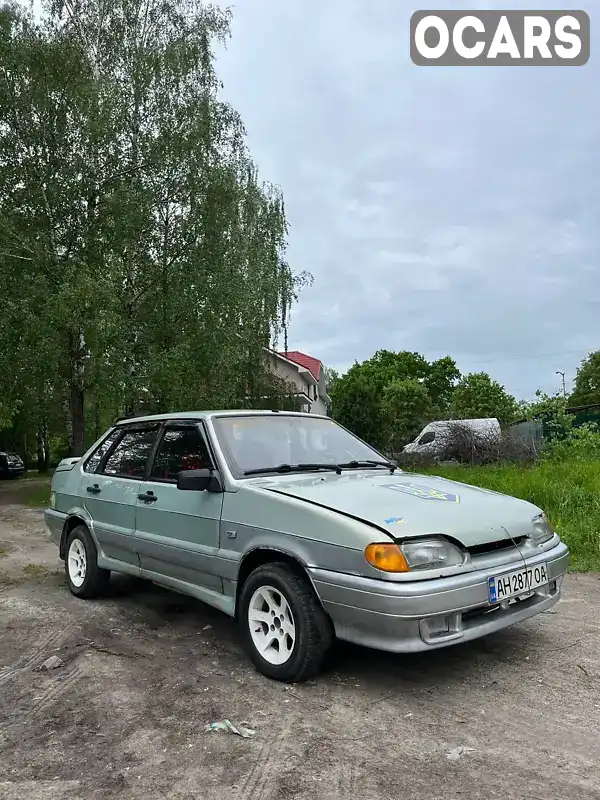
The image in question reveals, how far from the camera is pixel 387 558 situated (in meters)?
3.30

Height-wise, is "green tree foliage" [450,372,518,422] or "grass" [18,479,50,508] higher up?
"green tree foliage" [450,372,518,422]

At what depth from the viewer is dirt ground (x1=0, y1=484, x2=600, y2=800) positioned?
2.69 meters

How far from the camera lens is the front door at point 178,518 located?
14.1ft

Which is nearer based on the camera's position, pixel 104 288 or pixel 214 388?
pixel 104 288

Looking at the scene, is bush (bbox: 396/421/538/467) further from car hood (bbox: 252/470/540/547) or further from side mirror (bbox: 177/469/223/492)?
side mirror (bbox: 177/469/223/492)

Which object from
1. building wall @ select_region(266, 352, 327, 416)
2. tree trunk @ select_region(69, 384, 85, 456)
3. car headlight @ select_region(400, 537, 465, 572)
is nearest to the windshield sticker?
car headlight @ select_region(400, 537, 465, 572)

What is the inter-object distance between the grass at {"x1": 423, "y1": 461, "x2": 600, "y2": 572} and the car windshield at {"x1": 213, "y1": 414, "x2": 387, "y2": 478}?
3.23 metres

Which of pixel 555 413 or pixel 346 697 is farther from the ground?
pixel 555 413

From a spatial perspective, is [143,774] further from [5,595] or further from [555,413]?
[555,413]

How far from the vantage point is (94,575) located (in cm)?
560

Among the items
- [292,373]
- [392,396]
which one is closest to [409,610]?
[292,373]

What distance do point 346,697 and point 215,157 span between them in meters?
17.1

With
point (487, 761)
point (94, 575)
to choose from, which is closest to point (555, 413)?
point (94, 575)

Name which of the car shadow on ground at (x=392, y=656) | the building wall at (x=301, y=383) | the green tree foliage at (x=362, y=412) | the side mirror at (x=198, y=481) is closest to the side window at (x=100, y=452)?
the car shadow on ground at (x=392, y=656)
